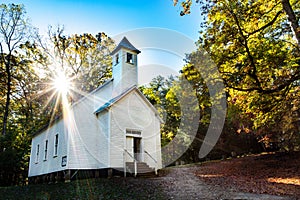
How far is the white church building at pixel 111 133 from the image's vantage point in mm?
13047

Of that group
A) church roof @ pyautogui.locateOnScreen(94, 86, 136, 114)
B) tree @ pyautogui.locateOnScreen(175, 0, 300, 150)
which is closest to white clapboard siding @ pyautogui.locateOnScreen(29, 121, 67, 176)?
church roof @ pyautogui.locateOnScreen(94, 86, 136, 114)

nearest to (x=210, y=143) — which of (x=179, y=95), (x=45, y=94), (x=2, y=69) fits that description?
(x=179, y=95)

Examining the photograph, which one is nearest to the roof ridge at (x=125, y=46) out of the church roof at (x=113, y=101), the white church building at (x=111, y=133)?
the white church building at (x=111, y=133)

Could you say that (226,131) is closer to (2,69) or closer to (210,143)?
(210,143)

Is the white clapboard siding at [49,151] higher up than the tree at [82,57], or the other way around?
the tree at [82,57]

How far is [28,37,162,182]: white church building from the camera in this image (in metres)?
13.0

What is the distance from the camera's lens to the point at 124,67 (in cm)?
1498

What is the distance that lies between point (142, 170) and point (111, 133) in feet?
9.20

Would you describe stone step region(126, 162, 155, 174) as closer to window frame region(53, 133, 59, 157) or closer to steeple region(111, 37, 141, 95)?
steeple region(111, 37, 141, 95)

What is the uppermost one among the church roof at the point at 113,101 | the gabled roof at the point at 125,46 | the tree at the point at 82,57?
the tree at the point at 82,57

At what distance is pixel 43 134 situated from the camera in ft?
63.2

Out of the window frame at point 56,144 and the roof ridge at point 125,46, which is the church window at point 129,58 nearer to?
the roof ridge at point 125,46

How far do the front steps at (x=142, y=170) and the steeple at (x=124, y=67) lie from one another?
4.69 metres

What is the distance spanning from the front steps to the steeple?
4689mm
